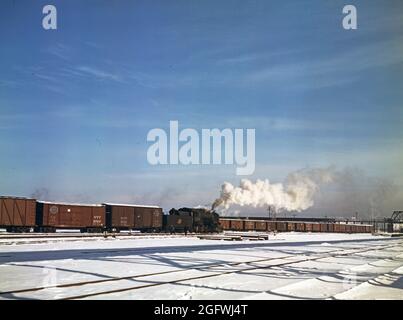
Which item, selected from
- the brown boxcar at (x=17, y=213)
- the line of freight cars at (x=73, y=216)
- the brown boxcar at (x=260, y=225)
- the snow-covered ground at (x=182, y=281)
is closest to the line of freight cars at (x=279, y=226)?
the brown boxcar at (x=260, y=225)

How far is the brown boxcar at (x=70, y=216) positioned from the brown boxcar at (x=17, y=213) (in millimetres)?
1260

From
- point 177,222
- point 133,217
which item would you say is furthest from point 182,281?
point 177,222

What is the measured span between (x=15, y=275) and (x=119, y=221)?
35570 mm

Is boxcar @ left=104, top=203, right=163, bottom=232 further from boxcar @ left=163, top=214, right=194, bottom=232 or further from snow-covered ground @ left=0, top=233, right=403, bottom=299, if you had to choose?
snow-covered ground @ left=0, top=233, right=403, bottom=299

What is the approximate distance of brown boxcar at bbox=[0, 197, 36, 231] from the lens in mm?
37062

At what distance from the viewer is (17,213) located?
125 feet

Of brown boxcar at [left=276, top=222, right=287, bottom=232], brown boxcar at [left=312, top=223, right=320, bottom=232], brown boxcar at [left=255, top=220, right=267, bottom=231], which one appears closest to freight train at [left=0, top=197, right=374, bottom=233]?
brown boxcar at [left=255, top=220, right=267, bottom=231]

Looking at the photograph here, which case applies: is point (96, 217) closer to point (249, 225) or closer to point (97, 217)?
point (97, 217)

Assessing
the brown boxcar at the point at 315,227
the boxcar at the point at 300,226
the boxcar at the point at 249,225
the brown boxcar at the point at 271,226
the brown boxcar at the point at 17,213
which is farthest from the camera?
the brown boxcar at the point at 315,227

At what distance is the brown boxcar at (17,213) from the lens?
37062mm

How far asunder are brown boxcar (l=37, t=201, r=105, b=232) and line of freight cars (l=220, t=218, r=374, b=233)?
870 inches

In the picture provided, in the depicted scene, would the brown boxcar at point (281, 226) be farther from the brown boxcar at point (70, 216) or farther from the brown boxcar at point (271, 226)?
the brown boxcar at point (70, 216)
